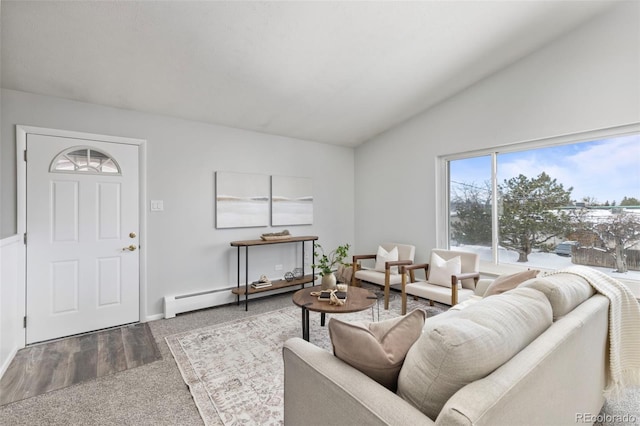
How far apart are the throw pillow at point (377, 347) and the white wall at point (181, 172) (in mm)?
2938

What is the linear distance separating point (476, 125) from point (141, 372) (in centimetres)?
421

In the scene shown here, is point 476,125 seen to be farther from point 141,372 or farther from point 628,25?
point 141,372

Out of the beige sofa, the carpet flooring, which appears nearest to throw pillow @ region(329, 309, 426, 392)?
the beige sofa

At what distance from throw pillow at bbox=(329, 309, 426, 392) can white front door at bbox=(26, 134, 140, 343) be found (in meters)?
2.96

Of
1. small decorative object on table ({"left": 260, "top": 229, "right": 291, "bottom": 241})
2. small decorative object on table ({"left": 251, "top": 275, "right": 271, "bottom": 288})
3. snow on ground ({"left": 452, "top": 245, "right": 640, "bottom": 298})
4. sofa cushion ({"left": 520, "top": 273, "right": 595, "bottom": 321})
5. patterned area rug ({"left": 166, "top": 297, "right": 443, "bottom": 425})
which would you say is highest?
small decorative object on table ({"left": 260, "top": 229, "right": 291, "bottom": 241})

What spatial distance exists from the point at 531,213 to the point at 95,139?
15.5 feet

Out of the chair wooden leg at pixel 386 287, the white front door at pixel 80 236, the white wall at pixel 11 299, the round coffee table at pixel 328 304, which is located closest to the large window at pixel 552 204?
the chair wooden leg at pixel 386 287

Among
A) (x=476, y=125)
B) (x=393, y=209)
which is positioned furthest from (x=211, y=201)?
(x=476, y=125)

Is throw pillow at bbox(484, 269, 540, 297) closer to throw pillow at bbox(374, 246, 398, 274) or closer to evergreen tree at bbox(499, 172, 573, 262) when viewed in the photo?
evergreen tree at bbox(499, 172, 573, 262)

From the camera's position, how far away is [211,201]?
374 centimetres

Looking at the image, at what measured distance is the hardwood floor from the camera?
208 cm

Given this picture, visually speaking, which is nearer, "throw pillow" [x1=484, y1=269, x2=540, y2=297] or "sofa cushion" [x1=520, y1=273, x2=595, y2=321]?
"sofa cushion" [x1=520, y1=273, x2=595, y2=321]

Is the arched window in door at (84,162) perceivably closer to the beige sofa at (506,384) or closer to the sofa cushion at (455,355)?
the beige sofa at (506,384)

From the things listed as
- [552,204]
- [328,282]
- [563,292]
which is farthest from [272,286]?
[552,204]
